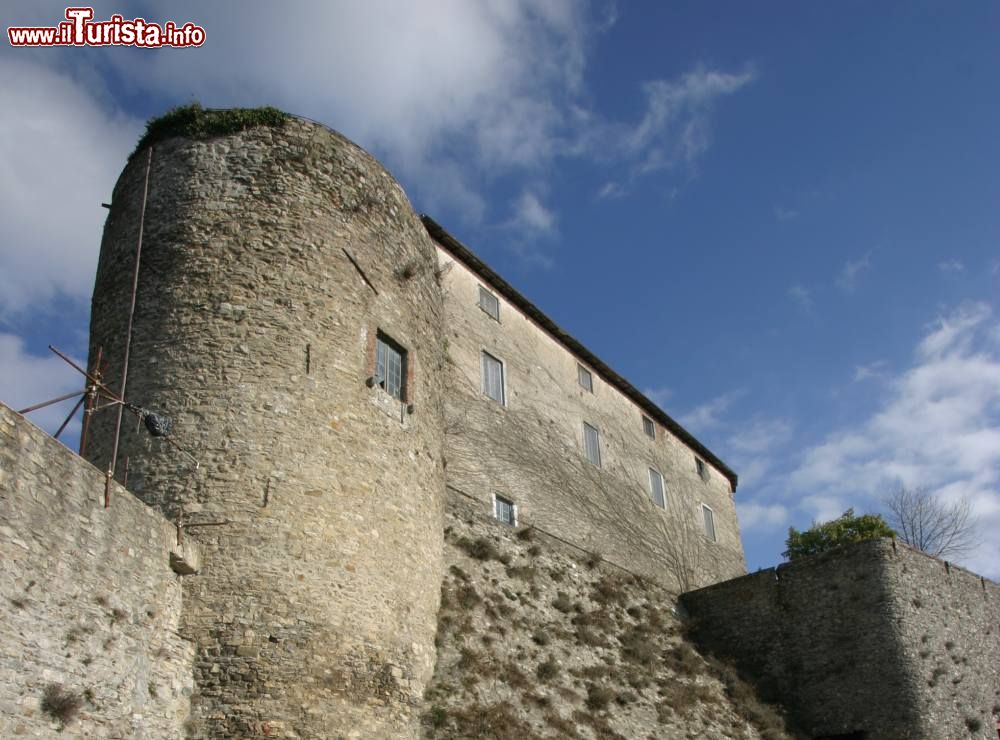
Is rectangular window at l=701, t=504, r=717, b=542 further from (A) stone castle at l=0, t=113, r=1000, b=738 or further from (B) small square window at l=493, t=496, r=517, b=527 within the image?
(A) stone castle at l=0, t=113, r=1000, b=738

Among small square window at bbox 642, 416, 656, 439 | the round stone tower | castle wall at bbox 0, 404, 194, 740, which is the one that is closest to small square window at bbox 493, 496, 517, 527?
the round stone tower

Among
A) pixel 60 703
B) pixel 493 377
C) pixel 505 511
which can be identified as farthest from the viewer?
pixel 493 377

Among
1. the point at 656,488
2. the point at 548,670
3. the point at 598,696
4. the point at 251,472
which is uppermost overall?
the point at 656,488

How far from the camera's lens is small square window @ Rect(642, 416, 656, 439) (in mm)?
33344

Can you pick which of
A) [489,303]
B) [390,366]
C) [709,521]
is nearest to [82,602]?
[390,366]

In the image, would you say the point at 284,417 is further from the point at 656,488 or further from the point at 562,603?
the point at 656,488

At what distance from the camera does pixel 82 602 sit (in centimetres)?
1140

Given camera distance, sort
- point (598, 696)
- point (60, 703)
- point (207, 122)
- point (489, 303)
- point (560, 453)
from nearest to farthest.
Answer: point (60, 703), point (207, 122), point (598, 696), point (489, 303), point (560, 453)

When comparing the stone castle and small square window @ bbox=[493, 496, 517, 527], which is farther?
small square window @ bbox=[493, 496, 517, 527]

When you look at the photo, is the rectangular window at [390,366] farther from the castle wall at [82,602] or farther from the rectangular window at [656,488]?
the rectangular window at [656,488]

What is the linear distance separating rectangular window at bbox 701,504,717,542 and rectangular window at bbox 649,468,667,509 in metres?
3.01

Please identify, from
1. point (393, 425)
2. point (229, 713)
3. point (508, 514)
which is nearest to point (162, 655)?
point (229, 713)

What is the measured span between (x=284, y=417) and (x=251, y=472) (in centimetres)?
104

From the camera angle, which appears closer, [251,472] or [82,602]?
[82,602]
